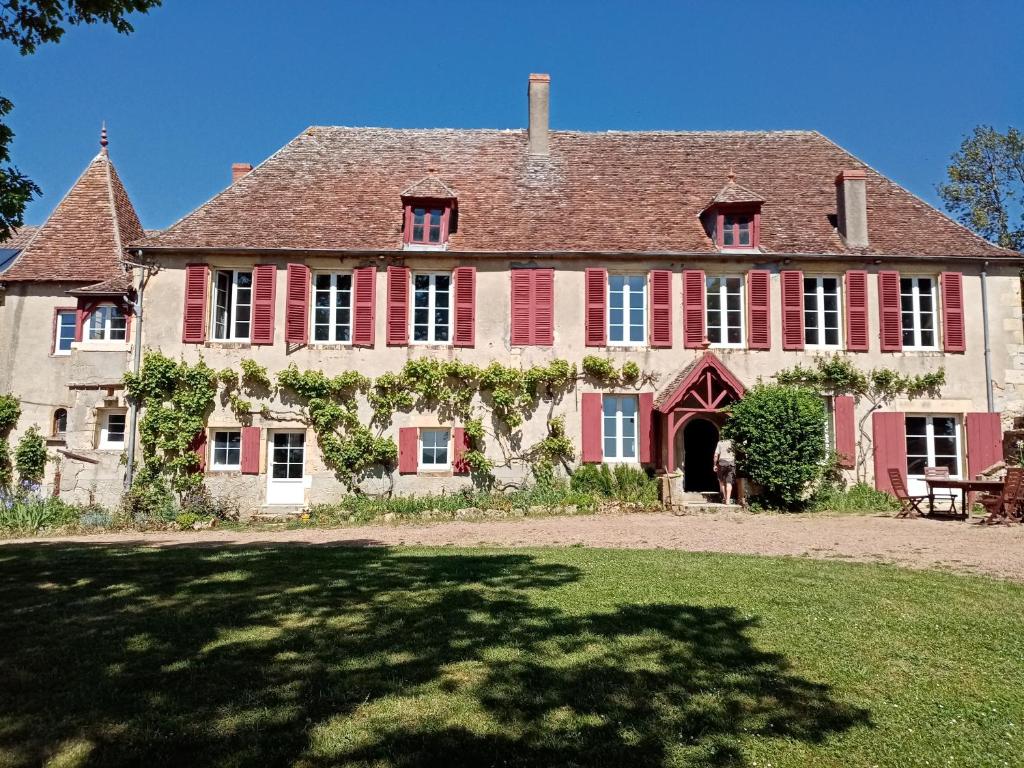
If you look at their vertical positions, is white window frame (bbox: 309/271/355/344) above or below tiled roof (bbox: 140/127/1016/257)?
below

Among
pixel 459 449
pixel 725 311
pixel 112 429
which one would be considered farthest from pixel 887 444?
pixel 112 429

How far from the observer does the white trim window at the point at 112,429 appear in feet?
49.7

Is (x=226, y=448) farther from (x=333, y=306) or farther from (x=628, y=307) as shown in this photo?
(x=628, y=307)

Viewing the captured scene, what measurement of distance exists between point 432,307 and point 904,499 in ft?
33.7

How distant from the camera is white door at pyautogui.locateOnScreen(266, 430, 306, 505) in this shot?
14375mm

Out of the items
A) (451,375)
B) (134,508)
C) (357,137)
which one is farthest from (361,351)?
(357,137)

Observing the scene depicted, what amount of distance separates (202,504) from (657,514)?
9.15 m

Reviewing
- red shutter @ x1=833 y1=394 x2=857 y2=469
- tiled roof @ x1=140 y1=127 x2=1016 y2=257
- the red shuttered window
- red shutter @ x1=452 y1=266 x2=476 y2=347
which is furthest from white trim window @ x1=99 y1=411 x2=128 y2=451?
red shutter @ x1=833 y1=394 x2=857 y2=469

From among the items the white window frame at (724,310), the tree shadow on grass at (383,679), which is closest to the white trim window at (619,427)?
the white window frame at (724,310)

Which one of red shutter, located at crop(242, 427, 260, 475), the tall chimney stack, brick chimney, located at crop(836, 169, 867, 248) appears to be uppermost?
the tall chimney stack

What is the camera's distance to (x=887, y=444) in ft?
48.4

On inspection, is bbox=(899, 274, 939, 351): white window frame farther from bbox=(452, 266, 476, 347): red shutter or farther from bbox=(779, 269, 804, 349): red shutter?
bbox=(452, 266, 476, 347): red shutter

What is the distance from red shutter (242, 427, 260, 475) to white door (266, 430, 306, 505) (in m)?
0.27

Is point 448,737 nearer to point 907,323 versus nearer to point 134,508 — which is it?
point 134,508
